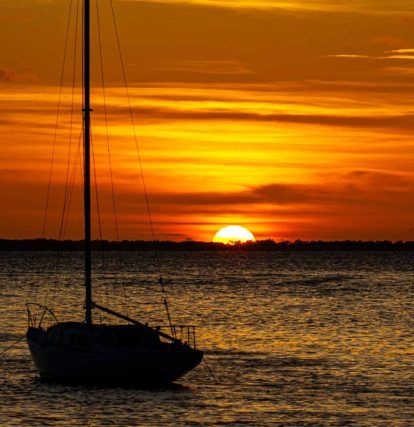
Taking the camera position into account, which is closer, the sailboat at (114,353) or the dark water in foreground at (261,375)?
the dark water in foreground at (261,375)

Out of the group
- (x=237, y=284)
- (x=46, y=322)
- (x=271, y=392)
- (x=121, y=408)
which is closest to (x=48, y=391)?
(x=121, y=408)

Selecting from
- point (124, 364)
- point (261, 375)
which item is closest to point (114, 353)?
point (124, 364)

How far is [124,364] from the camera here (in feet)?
171

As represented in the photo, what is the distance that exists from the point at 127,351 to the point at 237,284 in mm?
129486

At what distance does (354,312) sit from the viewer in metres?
112

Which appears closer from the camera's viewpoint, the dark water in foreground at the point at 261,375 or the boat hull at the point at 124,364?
the dark water in foreground at the point at 261,375

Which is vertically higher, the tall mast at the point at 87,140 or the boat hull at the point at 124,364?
the tall mast at the point at 87,140

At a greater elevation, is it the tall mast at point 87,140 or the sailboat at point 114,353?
the tall mast at point 87,140

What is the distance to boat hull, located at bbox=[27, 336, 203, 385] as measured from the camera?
170 feet

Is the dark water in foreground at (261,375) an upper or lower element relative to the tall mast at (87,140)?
lower

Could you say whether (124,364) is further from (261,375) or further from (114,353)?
(261,375)

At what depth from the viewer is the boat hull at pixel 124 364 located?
51.9 meters

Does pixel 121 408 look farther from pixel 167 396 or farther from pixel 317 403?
pixel 317 403

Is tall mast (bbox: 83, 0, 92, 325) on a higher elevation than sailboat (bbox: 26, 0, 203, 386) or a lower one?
higher
